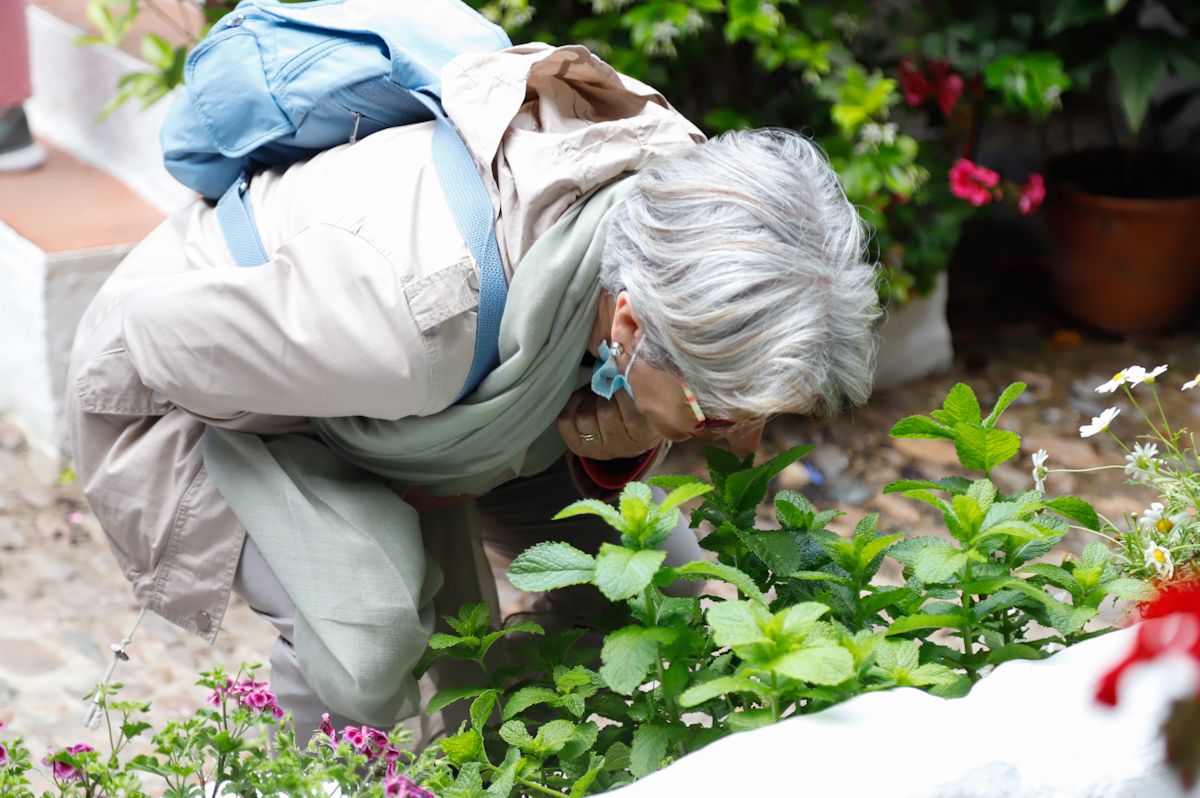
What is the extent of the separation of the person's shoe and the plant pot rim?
2.85 m

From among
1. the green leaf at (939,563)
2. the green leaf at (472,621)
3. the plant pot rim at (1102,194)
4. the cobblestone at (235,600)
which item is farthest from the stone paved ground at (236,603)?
the green leaf at (939,563)

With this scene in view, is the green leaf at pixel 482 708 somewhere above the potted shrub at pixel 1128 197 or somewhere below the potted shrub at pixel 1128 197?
above

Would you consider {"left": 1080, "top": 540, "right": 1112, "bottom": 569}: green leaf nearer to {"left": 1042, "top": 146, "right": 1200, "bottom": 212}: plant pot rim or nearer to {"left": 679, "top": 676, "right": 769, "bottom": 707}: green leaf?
{"left": 679, "top": 676, "right": 769, "bottom": 707}: green leaf

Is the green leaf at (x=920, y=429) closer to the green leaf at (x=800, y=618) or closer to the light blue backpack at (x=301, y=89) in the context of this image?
the green leaf at (x=800, y=618)

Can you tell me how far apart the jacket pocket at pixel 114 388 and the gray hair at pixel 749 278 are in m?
0.63

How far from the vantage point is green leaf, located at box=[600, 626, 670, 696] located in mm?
1209

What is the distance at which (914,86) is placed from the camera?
3.54 m

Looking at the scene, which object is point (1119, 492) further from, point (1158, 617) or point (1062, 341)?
point (1158, 617)

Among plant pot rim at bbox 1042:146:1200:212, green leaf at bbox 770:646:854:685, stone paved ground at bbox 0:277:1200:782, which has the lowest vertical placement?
stone paved ground at bbox 0:277:1200:782

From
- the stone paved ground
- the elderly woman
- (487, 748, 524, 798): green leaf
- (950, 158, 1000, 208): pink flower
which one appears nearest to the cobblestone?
the stone paved ground

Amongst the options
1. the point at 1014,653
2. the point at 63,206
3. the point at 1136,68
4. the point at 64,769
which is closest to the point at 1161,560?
the point at 1014,653

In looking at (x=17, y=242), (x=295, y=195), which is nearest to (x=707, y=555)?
(x=295, y=195)

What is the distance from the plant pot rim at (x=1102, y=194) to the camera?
3805 millimetres

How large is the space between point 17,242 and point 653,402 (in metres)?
2.08
